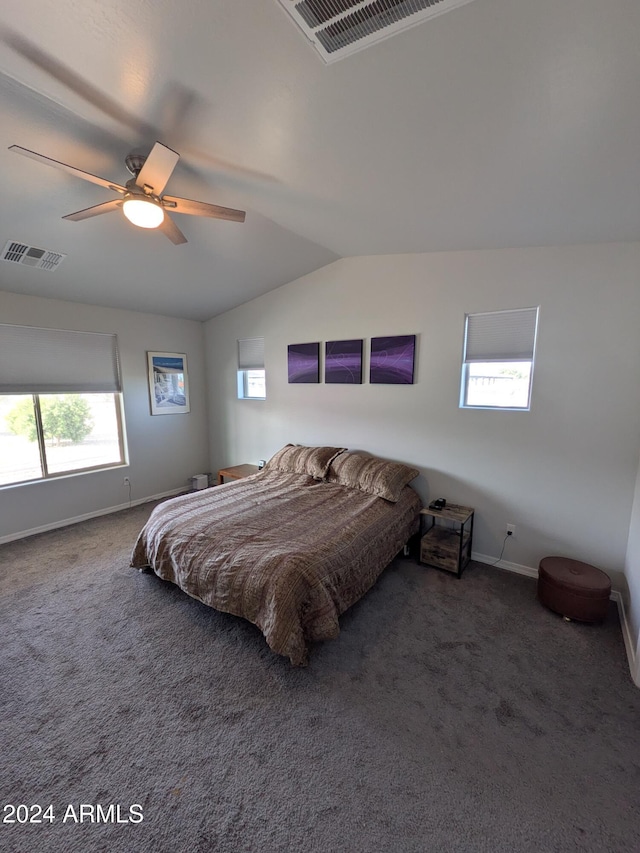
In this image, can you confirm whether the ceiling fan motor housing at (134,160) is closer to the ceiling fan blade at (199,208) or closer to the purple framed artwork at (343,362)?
Answer: the ceiling fan blade at (199,208)

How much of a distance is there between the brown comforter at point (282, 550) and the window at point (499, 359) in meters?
1.11

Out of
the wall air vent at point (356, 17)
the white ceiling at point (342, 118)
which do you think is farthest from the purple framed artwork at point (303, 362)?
the wall air vent at point (356, 17)

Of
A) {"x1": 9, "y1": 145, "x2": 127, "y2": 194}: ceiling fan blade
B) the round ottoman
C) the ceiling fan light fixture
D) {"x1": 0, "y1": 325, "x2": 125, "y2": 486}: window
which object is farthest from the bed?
{"x1": 9, "y1": 145, "x2": 127, "y2": 194}: ceiling fan blade

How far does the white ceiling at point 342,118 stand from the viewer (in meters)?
1.13

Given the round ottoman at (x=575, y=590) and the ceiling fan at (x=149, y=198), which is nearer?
the ceiling fan at (x=149, y=198)

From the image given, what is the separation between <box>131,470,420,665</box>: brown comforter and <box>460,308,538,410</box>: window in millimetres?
1106

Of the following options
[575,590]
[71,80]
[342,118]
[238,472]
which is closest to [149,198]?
[71,80]

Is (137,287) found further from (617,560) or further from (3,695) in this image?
(617,560)

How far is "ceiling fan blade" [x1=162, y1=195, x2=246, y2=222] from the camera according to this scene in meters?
1.90

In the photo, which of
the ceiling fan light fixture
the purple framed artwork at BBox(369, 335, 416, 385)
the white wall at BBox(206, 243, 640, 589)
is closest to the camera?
the ceiling fan light fixture

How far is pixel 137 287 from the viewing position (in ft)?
11.8

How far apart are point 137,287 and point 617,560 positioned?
194 inches

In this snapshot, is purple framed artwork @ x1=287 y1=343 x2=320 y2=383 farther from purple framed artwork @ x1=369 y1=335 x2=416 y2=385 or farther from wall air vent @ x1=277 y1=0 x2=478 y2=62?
wall air vent @ x1=277 y1=0 x2=478 y2=62

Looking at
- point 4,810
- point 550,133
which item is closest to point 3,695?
point 4,810
